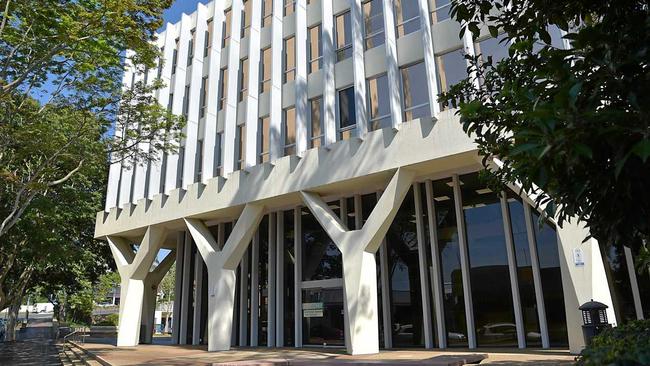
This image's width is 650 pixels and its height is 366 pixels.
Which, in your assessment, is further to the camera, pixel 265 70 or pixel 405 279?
pixel 265 70

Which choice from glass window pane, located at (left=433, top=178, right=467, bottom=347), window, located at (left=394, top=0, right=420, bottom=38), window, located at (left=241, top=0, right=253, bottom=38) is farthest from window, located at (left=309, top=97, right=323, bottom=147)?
window, located at (left=241, top=0, right=253, bottom=38)

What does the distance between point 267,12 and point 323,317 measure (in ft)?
41.1

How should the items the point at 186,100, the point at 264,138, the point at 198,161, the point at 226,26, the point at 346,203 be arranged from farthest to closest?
the point at 186,100
the point at 226,26
the point at 198,161
the point at 264,138
the point at 346,203

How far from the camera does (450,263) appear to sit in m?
14.8

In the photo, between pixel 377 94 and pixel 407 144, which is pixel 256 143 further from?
pixel 407 144

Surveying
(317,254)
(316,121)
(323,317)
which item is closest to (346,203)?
(317,254)

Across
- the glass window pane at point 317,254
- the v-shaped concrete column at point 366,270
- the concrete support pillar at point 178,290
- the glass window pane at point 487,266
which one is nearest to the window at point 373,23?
the v-shaped concrete column at point 366,270

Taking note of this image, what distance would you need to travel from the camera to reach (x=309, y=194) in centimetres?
1538

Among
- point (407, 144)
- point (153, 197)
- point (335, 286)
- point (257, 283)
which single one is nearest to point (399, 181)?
point (407, 144)

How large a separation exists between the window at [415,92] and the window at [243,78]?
23.7ft

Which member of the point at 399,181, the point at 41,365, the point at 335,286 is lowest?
the point at 41,365

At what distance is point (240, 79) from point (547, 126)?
17.9 meters

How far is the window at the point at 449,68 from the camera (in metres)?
14.0

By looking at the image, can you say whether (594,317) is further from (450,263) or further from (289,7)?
(289,7)
